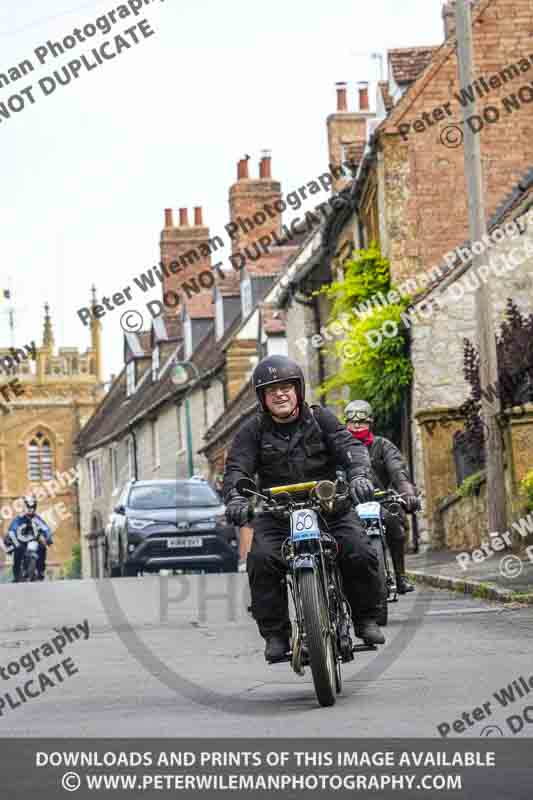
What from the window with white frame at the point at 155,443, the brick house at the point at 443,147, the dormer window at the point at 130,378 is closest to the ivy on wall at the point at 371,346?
the brick house at the point at 443,147

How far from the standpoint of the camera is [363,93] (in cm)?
4406

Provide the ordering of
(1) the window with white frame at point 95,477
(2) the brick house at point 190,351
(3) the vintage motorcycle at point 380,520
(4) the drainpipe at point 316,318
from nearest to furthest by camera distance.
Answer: (3) the vintage motorcycle at point 380,520 < (4) the drainpipe at point 316,318 < (2) the brick house at point 190,351 < (1) the window with white frame at point 95,477

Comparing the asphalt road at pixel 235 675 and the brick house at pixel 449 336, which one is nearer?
the asphalt road at pixel 235 675

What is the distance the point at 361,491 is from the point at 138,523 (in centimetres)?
1795

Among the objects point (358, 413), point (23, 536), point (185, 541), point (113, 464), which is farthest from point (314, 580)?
point (113, 464)

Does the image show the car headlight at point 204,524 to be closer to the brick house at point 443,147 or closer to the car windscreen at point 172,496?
the car windscreen at point 172,496

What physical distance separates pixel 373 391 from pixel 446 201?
4291 millimetres

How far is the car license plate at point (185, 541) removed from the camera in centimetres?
2603

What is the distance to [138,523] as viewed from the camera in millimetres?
26234

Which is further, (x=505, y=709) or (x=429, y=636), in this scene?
(x=429, y=636)

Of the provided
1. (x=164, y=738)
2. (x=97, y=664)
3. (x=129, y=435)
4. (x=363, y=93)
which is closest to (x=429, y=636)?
(x=97, y=664)

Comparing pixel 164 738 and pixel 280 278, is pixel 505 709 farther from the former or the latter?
pixel 280 278

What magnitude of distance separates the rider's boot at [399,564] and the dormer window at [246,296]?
124 ft

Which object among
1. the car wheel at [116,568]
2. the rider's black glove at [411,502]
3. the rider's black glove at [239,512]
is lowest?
the car wheel at [116,568]
